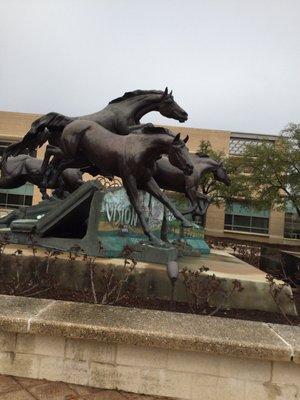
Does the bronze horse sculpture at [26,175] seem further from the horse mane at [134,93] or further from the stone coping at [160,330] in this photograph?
the stone coping at [160,330]

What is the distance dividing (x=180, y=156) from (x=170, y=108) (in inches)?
67.1

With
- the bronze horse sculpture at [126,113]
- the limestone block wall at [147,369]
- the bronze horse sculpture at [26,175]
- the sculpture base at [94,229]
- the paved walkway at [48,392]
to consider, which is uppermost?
the bronze horse sculpture at [126,113]

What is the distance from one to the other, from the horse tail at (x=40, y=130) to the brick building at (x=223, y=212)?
3590cm

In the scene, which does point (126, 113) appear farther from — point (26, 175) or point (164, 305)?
point (26, 175)

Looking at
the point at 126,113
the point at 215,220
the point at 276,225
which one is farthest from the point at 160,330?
the point at 276,225

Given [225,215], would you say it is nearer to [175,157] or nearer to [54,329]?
[175,157]

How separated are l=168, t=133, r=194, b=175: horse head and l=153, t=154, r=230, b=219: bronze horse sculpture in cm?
209

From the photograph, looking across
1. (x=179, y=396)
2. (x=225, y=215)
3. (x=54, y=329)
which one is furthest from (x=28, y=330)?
(x=225, y=215)

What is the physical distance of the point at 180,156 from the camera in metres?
5.31

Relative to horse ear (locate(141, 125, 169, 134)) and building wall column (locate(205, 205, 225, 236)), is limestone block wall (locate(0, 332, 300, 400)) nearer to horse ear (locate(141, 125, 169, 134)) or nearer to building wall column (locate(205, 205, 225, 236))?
horse ear (locate(141, 125, 169, 134))

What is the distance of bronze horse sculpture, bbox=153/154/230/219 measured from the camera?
821 centimetres

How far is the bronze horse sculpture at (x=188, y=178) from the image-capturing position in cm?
821

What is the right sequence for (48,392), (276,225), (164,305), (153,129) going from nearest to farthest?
(48,392) → (164,305) → (153,129) → (276,225)

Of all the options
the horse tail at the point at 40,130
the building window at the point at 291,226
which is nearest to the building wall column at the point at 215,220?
the building window at the point at 291,226
